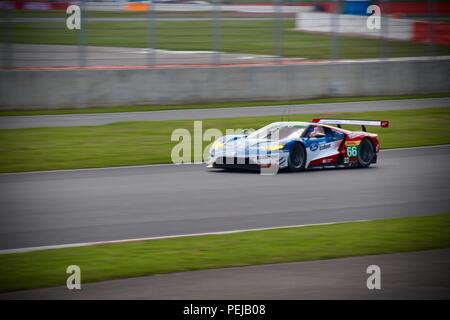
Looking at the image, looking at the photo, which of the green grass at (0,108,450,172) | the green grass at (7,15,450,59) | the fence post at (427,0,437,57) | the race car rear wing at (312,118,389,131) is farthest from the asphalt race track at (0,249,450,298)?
the fence post at (427,0,437,57)

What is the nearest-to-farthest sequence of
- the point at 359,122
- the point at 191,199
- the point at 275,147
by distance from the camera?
the point at 191,199 → the point at 275,147 → the point at 359,122

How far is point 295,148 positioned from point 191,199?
3.08 meters

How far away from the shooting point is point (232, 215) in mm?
12766

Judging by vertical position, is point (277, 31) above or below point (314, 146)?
above

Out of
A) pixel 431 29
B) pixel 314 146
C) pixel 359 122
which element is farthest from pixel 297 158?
pixel 431 29

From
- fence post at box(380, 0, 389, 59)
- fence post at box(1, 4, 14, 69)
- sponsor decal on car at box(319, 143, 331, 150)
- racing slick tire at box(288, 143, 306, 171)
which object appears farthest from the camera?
fence post at box(380, 0, 389, 59)

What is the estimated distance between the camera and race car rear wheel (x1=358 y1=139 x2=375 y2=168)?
56.3ft

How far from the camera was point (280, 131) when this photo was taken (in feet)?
54.1

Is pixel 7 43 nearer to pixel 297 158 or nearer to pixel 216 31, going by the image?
pixel 216 31

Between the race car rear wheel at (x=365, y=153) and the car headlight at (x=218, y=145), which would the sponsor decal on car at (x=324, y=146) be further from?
the car headlight at (x=218, y=145)

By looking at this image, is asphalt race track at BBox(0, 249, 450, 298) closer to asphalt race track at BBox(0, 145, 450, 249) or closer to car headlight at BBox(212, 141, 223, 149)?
asphalt race track at BBox(0, 145, 450, 249)

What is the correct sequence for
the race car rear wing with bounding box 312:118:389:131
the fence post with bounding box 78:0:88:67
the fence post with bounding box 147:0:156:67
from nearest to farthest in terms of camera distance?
the race car rear wing with bounding box 312:118:389:131 < the fence post with bounding box 78:0:88:67 < the fence post with bounding box 147:0:156:67

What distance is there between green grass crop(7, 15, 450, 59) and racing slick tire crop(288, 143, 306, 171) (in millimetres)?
9815
